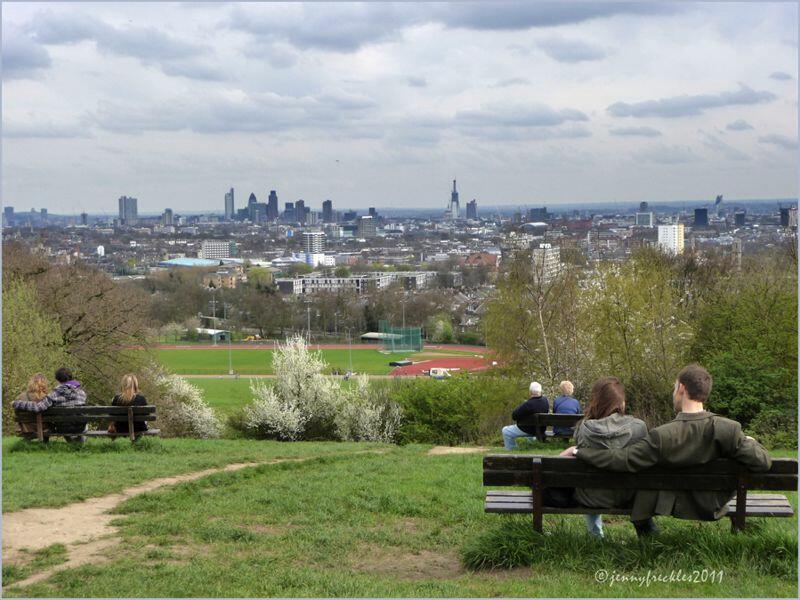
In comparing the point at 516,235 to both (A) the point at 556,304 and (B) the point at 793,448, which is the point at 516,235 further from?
(B) the point at 793,448

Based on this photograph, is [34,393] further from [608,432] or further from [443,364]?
[443,364]

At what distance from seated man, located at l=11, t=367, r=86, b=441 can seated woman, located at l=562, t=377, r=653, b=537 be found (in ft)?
27.0

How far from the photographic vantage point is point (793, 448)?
48.9ft

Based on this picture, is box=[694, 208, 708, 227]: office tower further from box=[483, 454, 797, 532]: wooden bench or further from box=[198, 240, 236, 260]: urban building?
box=[198, 240, 236, 260]: urban building

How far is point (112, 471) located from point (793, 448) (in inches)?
426

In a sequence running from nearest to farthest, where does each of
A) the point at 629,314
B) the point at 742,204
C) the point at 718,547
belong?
the point at 718,547, the point at 629,314, the point at 742,204

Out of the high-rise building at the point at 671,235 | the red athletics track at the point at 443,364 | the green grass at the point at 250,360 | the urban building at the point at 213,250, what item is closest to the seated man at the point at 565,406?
the high-rise building at the point at 671,235

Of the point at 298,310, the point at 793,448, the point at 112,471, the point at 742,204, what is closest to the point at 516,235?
the point at 793,448

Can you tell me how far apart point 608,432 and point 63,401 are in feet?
28.1

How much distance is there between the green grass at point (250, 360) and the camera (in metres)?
77.4

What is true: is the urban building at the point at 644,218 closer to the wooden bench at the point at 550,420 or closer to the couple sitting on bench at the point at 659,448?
the wooden bench at the point at 550,420

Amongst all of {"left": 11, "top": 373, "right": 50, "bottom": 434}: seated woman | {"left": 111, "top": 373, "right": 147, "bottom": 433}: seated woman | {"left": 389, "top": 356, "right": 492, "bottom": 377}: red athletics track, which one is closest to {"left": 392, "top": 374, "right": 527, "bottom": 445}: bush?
{"left": 111, "top": 373, "right": 147, "bottom": 433}: seated woman

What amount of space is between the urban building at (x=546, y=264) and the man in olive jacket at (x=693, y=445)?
24.7 metres

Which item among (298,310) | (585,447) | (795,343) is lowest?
(298,310)
